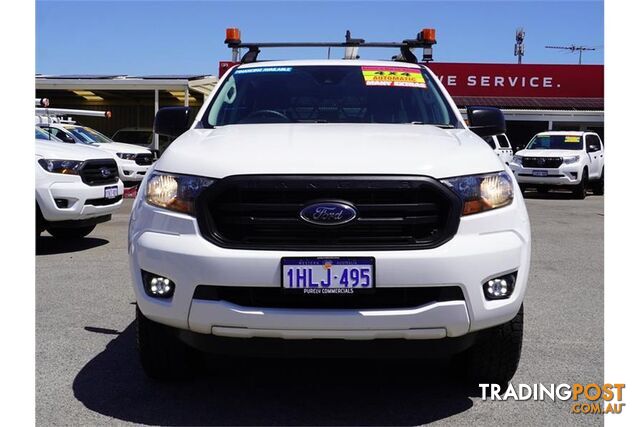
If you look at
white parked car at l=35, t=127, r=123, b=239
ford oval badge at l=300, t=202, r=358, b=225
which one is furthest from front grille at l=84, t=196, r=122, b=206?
ford oval badge at l=300, t=202, r=358, b=225

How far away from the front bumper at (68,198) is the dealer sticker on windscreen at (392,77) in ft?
14.2

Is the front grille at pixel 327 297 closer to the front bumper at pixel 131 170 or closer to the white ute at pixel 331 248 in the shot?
the white ute at pixel 331 248

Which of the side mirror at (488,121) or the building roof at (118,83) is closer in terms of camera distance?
the side mirror at (488,121)

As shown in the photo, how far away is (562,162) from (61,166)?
13139 millimetres

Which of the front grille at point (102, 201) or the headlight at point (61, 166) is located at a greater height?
the headlight at point (61, 166)

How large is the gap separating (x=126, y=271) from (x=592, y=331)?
4291 mm

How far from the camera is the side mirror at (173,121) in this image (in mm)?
4535

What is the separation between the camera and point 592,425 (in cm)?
327

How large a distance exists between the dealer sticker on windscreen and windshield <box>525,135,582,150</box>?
1485 centimetres

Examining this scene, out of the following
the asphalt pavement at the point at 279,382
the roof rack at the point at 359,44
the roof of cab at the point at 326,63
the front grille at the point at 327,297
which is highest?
the roof rack at the point at 359,44

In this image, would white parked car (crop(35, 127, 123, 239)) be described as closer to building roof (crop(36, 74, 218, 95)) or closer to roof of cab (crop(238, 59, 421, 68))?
roof of cab (crop(238, 59, 421, 68))

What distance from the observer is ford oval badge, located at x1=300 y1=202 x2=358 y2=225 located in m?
3.05

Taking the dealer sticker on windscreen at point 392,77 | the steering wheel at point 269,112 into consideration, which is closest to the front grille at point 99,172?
the steering wheel at point 269,112

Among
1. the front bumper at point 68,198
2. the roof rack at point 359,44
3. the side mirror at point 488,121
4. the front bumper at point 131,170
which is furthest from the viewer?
the front bumper at point 131,170
